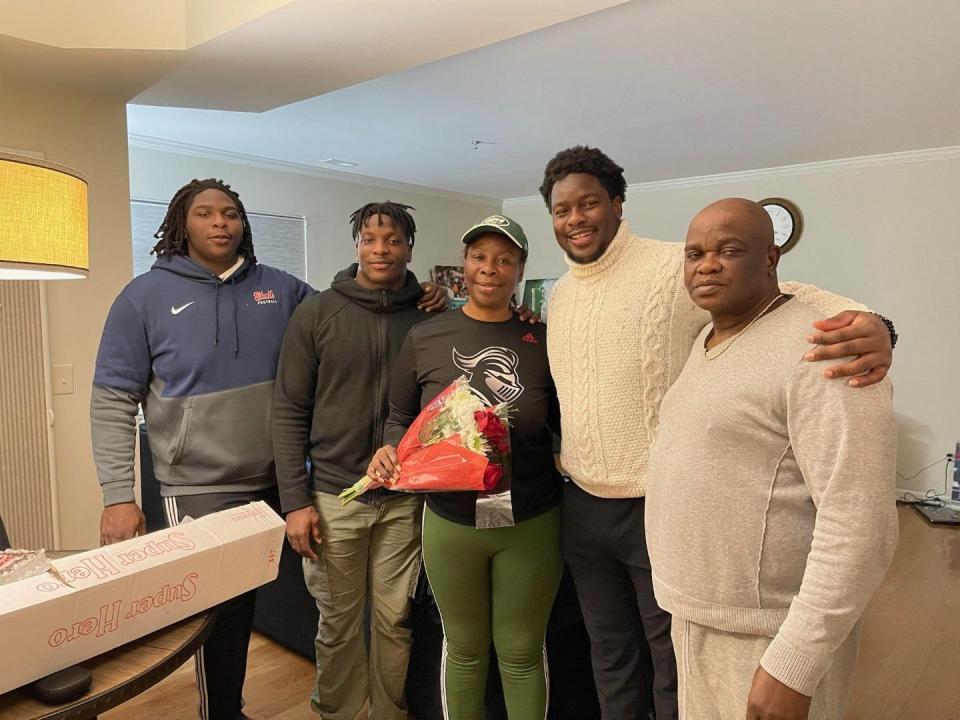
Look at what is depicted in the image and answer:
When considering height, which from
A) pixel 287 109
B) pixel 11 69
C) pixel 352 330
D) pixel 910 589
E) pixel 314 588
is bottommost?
pixel 910 589

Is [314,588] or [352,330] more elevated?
[352,330]

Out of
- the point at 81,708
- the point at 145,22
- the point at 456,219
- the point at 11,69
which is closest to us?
the point at 81,708

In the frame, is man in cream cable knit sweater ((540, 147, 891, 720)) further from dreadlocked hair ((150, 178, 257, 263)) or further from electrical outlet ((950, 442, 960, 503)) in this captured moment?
electrical outlet ((950, 442, 960, 503))

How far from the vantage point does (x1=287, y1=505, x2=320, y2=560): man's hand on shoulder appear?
188 cm

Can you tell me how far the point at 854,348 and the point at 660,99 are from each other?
11.3 ft

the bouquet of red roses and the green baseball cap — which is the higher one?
the green baseball cap

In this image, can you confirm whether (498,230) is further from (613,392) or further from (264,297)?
(264,297)

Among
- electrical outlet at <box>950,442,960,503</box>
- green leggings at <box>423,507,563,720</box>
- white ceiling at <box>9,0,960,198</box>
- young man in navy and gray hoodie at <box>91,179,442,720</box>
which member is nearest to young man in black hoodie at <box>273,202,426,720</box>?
young man in navy and gray hoodie at <box>91,179,442,720</box>

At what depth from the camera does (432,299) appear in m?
2.00

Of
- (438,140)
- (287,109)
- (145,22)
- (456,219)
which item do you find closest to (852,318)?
(145,22)

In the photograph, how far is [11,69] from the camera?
112 inches

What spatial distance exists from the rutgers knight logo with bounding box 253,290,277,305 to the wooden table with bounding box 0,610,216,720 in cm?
92

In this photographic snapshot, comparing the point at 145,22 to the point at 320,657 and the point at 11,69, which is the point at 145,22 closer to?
the point at 11,69

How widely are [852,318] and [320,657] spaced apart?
5.61ft
